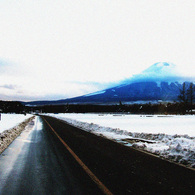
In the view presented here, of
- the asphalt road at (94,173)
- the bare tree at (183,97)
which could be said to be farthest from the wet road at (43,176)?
the bare tree at (183,97)

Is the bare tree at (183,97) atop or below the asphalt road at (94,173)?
atop

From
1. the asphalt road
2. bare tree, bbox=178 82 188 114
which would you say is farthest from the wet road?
bare tree, bbox=178 82 188 114

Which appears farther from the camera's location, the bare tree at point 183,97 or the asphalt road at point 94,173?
the bare tree at point 183,97

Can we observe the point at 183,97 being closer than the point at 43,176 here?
No

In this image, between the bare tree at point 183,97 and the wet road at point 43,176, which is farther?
the bare tree at point 183,97

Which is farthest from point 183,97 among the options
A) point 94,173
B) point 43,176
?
point 43,176

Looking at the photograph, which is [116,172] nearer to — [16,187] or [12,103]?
[16,187]

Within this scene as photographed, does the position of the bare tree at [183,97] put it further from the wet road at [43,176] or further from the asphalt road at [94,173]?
the wet road at [43,176]

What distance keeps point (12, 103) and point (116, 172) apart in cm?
19087

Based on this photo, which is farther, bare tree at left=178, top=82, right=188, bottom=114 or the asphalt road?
bare tree at left=178, top=82, right=188, bottom=114

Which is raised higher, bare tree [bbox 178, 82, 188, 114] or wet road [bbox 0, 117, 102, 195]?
bare tree [bbox 178, 82, 188, 114]

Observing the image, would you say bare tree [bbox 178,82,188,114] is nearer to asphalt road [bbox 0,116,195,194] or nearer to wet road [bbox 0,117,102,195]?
asphalt road [bbox 0,116,195,194]

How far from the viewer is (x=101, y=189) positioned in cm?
447

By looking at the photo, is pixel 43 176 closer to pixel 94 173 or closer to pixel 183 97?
pixel 94 173
